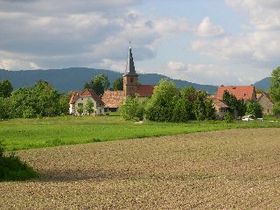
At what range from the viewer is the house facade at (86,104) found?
171125mm

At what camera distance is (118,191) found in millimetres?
24094

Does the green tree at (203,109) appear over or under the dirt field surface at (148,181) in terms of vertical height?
over

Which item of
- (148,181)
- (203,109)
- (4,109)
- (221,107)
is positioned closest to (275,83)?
(221,107)

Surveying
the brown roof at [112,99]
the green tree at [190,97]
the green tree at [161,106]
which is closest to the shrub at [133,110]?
the green tree at [161,106]

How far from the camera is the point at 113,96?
18938cm

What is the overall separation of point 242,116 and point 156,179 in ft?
392

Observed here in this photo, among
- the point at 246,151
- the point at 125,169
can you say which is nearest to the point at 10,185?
the point at 125,169

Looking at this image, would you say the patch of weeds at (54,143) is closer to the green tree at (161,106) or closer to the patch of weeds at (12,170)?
the patch of weeds at (12,170)

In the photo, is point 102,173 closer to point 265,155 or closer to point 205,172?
point 205,172

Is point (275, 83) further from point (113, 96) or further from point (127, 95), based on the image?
point (113, 96)

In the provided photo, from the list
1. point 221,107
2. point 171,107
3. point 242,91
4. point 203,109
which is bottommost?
point 203,109

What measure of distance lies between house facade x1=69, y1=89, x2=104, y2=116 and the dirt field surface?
124067 mm

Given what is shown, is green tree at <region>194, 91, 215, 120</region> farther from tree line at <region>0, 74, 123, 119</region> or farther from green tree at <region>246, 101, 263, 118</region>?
tree line at <region>0, 74, 123, 119</region>

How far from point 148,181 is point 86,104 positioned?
145 m
